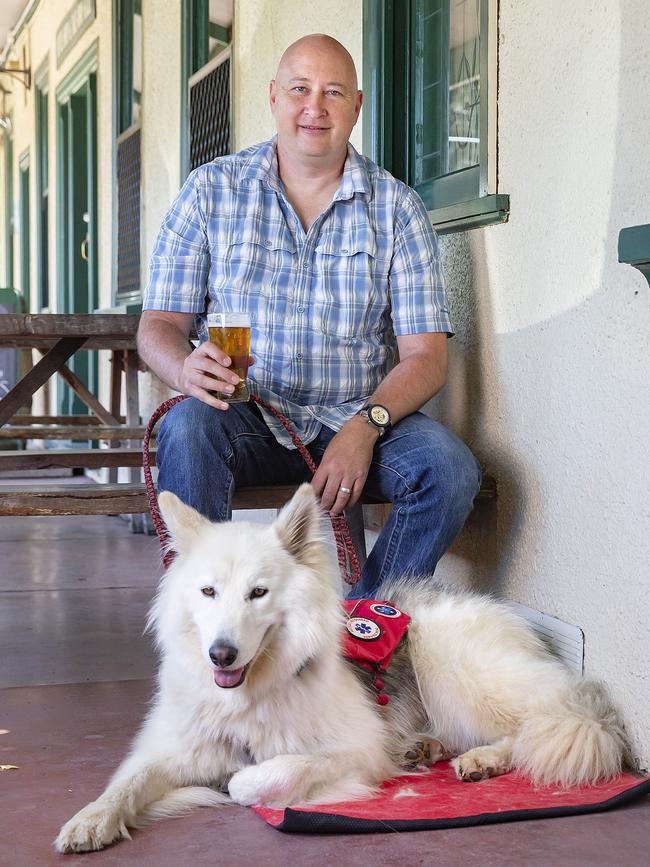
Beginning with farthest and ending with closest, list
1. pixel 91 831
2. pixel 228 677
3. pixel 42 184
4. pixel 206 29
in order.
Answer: pixel 42 184 → pixel 206 29 → pixel 228 677 → pixel 91 831

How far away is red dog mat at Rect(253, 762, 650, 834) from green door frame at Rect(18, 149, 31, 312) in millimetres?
12875

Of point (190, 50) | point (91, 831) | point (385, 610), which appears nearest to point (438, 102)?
point (385, 610)

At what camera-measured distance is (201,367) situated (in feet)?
8.31

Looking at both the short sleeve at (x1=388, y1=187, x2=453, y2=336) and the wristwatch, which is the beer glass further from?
the short sleeve at (x1=388, y1=187, x2=453, y2=336)

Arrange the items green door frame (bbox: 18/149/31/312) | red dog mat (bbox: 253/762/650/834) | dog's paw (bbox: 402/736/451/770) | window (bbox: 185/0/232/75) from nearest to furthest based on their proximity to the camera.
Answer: red dog mat (bbox: 253/762/650/834)
dog's paw (bbox: 402/736/451/770)
window (bbox: 185/0/232/75)
green door frame (bbox: 18/149/31/312)

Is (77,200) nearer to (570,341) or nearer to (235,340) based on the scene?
(235,340)

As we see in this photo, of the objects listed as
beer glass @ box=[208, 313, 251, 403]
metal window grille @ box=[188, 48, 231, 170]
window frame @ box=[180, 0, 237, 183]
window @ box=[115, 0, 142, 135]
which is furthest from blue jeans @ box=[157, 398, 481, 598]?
window @ box=[115, 0, 142, 135]

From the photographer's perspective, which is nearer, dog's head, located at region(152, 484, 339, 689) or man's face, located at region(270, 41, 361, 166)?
dog's head, located at region(152, 484, 339, 689)

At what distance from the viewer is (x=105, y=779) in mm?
2168

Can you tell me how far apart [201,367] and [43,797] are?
105cm

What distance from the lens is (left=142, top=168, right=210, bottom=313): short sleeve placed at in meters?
2.91

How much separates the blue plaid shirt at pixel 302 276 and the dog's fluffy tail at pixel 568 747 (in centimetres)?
106

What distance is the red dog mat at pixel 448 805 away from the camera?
187 centimetres

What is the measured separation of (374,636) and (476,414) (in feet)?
3.49
